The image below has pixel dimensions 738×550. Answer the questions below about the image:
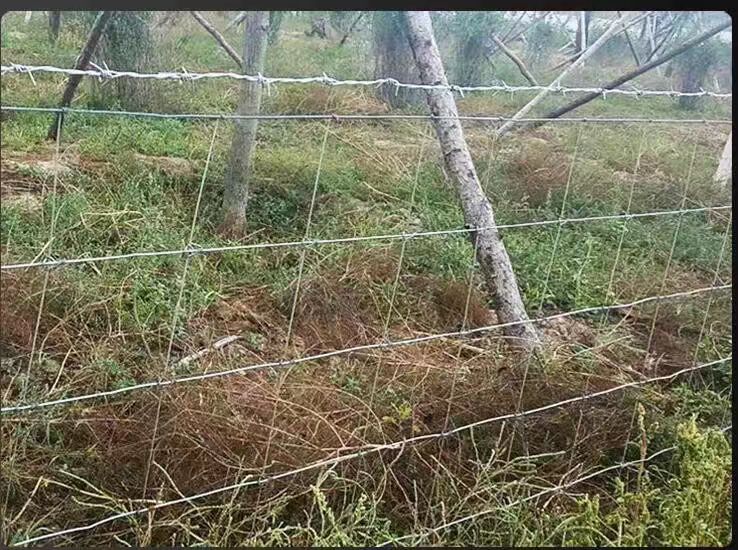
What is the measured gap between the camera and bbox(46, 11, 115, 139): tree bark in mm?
2307

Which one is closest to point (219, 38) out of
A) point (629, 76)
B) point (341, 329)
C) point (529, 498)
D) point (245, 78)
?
point (341, 329)

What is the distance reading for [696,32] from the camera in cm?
223

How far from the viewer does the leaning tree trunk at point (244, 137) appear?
2.42 meters

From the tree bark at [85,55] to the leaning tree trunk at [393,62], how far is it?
31.8 inches

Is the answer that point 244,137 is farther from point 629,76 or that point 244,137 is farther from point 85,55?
point 629,76

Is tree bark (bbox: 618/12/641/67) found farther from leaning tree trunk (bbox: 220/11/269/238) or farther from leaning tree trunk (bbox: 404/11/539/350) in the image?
leaning tree trunk (bbox: 220/11/269/238)

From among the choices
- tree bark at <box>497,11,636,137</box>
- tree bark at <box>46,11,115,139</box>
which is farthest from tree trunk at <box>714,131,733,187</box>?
tree bark at <box>46,11,115,139</box>

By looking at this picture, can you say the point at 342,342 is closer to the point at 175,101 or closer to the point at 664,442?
the point at 664,442

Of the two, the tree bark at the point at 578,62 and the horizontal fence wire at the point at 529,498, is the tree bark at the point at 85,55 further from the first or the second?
the horizontal fence wire at the point at 529,498

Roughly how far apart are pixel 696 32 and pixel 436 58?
870 millimetres

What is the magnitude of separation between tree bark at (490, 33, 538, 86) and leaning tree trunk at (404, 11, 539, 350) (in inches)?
20.1

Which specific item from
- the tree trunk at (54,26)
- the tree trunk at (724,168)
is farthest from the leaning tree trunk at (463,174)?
the tree trunk at (724,168)

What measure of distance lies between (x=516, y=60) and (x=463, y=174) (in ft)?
2.70

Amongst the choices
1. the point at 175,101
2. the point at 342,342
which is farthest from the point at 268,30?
the point at 342,342
